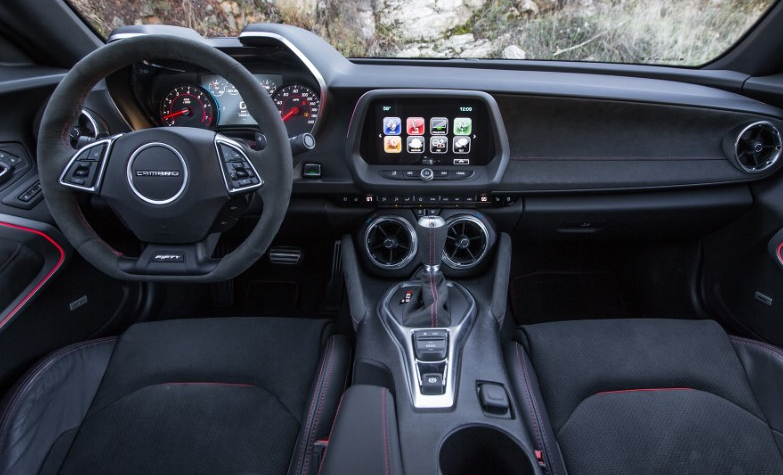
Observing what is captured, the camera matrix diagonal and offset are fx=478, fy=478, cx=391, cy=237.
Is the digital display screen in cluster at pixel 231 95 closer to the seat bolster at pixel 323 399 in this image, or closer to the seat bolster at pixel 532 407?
the seat bolster at pixel 323 399

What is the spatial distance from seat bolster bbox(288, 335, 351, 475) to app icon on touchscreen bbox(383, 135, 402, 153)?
2.35 feet

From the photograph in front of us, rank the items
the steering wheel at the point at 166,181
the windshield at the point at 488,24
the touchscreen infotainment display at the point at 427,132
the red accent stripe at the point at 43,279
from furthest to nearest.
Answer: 1. the windshield at the point at 488,24
2. the touchscreen infotainment display at the point at 427,132
3. the red accent stripe at the point at 43,279
4. the steering wheel at the point at 166,181

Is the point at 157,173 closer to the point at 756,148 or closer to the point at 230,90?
the point at 230,90

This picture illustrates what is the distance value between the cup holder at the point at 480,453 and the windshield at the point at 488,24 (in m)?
1.60

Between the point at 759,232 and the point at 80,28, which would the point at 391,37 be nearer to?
the point at 80,28

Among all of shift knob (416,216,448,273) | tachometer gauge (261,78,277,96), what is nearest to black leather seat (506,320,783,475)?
shift knob (416,216,448,273)

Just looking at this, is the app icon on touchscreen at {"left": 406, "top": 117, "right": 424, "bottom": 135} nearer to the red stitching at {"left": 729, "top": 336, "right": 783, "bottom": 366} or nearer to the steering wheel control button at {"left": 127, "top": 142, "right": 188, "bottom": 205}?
the steering wheel control button at {"left": 127, "top": 142, "right": 188, "bottom": 205}

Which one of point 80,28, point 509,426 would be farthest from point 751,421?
point 80,28

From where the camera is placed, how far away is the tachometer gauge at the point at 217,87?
183cm

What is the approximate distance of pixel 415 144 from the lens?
70.8 inches

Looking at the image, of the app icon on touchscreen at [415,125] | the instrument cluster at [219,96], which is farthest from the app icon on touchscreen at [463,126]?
the instrument cluster at [219,96]

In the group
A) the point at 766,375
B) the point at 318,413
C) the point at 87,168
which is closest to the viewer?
the point at 87,168

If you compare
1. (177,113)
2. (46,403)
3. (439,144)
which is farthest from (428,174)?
(46,403)

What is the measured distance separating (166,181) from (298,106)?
73cm
